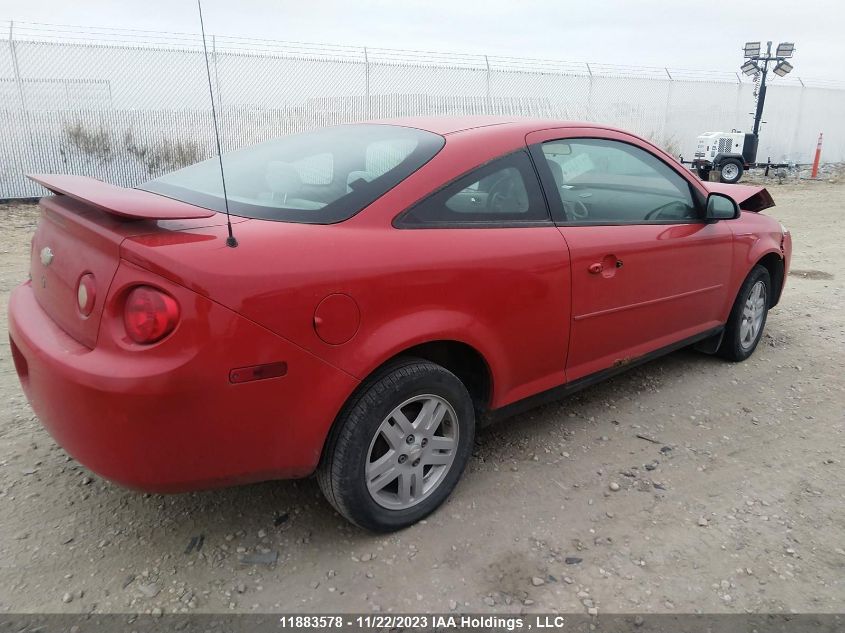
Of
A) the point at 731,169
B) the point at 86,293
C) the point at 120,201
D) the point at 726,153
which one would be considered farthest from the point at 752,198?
the point at 726,153

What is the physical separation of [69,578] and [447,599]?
1.26m

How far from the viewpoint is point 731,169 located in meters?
18.6

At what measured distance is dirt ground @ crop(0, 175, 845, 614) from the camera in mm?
2104

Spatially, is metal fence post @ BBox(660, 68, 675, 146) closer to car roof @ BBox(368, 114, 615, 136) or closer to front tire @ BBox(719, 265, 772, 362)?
front tire @ BBox(719, 265, 772, 362)

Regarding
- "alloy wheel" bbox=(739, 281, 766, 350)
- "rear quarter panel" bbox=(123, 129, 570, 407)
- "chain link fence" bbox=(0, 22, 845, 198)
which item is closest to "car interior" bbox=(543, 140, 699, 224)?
"rear quarter panel" bbox=(123, 129, 570, 407)

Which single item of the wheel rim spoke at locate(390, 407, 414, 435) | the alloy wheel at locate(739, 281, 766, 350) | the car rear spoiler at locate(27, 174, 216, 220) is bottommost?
the alloy wheel at locate(739, 281, 766, 350)

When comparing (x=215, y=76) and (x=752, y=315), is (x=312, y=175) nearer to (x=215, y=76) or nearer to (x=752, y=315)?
(x=752, y=315)

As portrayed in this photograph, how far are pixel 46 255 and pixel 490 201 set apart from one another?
1654 millimetres

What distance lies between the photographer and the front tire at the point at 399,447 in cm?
216

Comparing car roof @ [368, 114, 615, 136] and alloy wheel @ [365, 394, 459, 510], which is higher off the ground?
car roof @ [368, 114, 615, 136]

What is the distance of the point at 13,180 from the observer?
1201 centimetres

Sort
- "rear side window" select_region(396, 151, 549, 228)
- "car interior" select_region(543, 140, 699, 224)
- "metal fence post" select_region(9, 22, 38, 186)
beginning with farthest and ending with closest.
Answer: "metal fence post" select_region(9, 22, 38, 186) < "car interior" select_region(543, 140, 699, 224) < "rear side window" select_region(396, 151, 549, 228)

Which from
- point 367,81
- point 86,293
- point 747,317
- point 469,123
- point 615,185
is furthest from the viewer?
point 367,81

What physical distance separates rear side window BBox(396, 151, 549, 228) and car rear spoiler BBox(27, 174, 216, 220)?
735 mm
